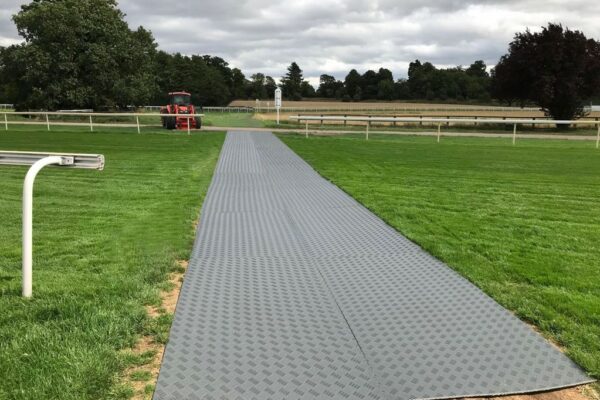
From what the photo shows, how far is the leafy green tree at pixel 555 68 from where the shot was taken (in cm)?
3903

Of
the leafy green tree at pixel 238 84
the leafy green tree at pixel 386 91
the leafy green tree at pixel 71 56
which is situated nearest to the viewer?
the leafy green tree at pixel 71 56

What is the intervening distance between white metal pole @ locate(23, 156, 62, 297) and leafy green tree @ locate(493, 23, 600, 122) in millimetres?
40782

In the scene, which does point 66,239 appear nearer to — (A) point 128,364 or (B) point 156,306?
(B) point 156,306

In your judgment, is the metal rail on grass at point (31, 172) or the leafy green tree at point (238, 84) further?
the leafy green tree at point (238, 84)

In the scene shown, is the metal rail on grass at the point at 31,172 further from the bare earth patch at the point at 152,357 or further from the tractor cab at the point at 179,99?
the tractor cab at the point at 179,99

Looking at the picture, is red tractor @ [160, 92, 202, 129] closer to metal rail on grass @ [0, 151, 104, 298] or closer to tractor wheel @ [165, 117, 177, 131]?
tractor wheel @ [165, 117, 177, 131]

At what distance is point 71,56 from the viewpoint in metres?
41.7

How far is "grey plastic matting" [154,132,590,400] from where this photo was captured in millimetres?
3012

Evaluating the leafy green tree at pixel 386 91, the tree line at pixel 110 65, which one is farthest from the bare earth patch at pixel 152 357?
the leafy green tree at pixel 386 91

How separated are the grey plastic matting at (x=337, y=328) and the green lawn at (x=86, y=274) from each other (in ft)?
1.14

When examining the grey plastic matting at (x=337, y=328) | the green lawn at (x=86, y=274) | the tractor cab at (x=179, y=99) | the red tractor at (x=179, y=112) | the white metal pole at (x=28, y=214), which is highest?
the tractor cab at (x=179, y=99)

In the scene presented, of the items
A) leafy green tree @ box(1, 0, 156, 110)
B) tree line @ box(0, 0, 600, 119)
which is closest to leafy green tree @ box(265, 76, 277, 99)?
tree line @ box(0, 0, 600, 119)

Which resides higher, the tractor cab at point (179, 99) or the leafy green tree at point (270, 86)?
the leafy green tree at point (270, 86)

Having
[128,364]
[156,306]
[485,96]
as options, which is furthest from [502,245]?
[485,96]
